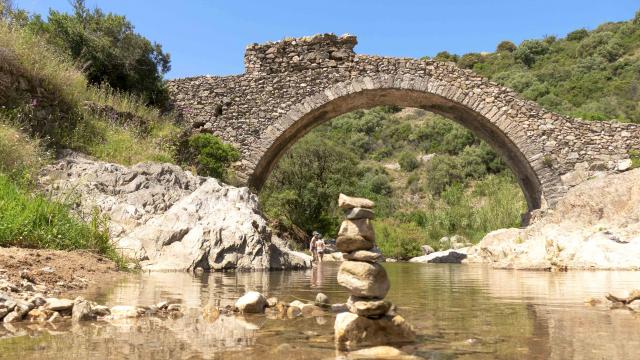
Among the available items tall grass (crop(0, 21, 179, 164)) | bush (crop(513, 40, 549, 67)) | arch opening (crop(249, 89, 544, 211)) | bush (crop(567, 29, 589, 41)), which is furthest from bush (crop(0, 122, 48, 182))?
bush (crop(567, 29, 589, 41))

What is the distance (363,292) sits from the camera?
98.7 inches

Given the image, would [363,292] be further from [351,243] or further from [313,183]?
[313,183]

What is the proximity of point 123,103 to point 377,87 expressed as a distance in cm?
586

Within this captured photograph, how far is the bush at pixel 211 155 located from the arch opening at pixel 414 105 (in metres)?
0.92

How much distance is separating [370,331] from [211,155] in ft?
34.5

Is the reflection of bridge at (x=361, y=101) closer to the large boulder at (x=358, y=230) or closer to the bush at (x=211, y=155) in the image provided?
the bush at (x=211, y=155)

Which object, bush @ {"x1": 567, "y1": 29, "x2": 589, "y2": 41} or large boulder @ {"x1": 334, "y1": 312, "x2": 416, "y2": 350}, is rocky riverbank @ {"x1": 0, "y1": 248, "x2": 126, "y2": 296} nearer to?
large boulder @ {"x1": 334, "y1": 312, "x2": 416, "y2": 350}

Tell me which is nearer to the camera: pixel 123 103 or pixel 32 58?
pixel 32 58

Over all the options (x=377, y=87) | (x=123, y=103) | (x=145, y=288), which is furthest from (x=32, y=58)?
(x=377, y=87)

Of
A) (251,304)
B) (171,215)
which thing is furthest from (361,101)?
(251,304)

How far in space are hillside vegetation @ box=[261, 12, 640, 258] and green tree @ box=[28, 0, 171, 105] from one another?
938cm

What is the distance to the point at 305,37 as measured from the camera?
14.0m

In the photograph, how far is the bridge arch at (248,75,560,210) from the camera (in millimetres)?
13250

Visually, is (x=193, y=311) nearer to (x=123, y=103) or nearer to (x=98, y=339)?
(x=98, y=339)
